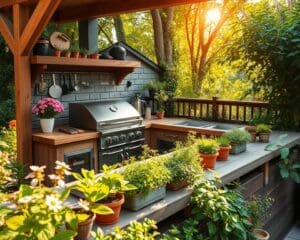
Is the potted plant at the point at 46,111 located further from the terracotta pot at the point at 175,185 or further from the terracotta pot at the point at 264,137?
the terracotta pot at the point at 264,137

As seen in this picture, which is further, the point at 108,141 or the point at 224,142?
the point at 108,141

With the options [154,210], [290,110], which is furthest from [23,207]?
[290,110]

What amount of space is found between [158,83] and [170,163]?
12.5 feet

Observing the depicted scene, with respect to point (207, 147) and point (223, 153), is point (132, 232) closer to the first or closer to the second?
point (207, 147)

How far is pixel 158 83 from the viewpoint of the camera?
6.16 m

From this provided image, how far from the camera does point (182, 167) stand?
2.45m

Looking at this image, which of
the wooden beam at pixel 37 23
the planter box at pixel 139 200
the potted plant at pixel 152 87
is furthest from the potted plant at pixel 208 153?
the potted plant at pixel 152 87

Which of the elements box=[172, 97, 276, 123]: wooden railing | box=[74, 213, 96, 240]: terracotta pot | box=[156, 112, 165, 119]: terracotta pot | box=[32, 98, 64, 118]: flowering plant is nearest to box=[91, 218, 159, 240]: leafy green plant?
box=[74, 213, 96, 240]: terracotta pot

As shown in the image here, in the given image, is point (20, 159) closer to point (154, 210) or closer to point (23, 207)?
point (154, 210)

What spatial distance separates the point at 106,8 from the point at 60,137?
2.08 metres

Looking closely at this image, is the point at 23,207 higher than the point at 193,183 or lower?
higher

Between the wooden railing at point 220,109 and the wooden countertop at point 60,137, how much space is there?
7.73 feet

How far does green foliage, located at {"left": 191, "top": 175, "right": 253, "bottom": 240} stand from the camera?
7.60 feet

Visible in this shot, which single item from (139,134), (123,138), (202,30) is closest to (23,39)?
(123,138)
